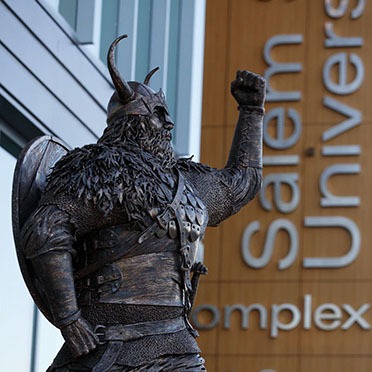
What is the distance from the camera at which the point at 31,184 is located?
725 cm

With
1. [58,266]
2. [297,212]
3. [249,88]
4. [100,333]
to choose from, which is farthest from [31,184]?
[297,212]

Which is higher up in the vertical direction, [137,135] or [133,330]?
[137,135]

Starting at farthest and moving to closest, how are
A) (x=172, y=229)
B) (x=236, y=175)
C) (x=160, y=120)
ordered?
(x=236, y=175)
(x=160, y=120)
(x=172, y=229)

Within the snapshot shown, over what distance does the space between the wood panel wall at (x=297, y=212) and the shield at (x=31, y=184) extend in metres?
17.1

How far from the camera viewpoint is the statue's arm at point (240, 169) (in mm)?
7539

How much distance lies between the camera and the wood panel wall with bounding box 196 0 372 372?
962 inches

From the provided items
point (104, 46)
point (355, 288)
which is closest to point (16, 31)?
point (104, 46)

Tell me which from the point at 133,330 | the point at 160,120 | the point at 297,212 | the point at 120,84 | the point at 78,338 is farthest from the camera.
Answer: the point at 297,212

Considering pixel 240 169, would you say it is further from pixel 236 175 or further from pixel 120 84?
pixel 120 84

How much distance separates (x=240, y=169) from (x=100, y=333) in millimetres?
1201

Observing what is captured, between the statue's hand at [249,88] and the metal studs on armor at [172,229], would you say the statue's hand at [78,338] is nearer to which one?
the metal studs on armor at [172,229]

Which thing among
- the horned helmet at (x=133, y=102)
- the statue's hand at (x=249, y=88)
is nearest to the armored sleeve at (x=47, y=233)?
the horned helmet at (x=133, y=102)

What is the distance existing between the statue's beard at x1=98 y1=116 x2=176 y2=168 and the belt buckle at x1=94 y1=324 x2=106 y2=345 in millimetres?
854

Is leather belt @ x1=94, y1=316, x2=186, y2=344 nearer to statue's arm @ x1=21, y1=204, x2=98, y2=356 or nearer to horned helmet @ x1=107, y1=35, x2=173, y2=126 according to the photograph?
statue's arm @ x1=21, y1=204, x2=98, y2=356
